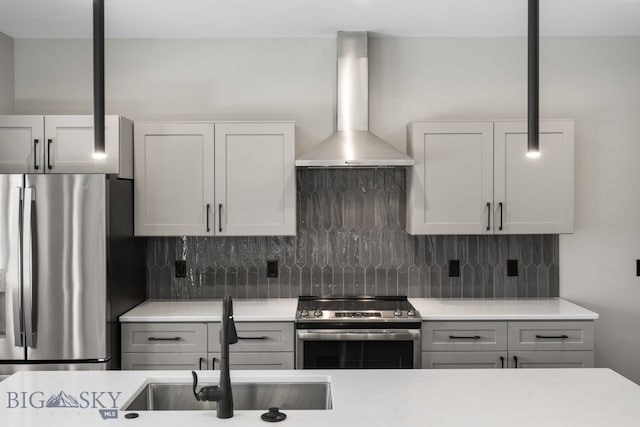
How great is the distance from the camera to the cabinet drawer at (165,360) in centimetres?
354

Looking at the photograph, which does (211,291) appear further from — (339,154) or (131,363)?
(339,154)

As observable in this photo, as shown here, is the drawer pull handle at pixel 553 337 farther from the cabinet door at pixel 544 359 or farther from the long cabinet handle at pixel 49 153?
the long cabinet handle at pixel 49 153

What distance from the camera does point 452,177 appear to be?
3762 mm

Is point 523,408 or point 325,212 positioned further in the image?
point 325,212

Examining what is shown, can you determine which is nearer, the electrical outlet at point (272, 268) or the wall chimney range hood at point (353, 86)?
the wall chimney range hood at point (353, 86)

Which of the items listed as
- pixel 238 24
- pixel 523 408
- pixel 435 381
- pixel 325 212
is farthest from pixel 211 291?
pixel 523 408

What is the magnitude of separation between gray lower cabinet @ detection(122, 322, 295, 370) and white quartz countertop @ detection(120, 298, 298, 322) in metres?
0.04

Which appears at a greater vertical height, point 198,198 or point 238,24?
point 238,24

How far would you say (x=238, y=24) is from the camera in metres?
3.79

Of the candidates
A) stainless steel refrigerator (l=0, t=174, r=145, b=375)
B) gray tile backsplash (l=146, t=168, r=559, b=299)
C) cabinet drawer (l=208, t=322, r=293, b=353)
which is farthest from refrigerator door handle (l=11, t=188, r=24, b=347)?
cabinet drawer (l=208, t=322, r=293, b=353)

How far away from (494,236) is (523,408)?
230cm

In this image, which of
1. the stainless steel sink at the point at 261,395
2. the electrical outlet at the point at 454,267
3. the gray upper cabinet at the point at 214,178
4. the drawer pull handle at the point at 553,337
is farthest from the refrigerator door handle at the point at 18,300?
the drawer pull handle at the point at 553,337

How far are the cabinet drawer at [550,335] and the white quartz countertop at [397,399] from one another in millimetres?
1177

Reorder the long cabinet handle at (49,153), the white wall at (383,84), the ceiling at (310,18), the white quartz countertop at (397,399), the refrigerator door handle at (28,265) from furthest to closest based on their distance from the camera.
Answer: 1. the white wall at (383,84)
2. the long cabinet handle at (49,153)
3. the ceiling at (310,18)
4. the refrigerator door handle at (28,265)
5. the white quartz countertop at (397,399)
